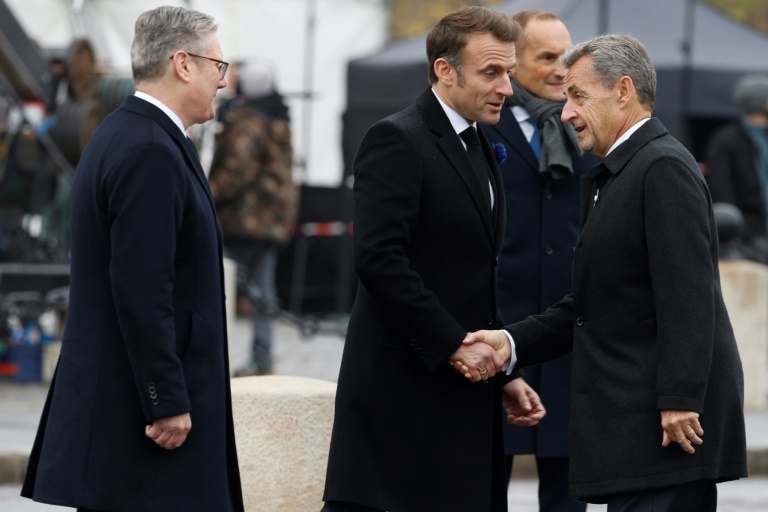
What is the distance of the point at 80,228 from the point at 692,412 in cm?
169

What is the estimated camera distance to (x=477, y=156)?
4637mm

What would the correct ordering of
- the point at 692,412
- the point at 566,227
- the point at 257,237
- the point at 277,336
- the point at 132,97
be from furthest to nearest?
the point at 277,336 → the point at 257,237 → the point at 566,227 → the point at 132,97 → the point at 692,412

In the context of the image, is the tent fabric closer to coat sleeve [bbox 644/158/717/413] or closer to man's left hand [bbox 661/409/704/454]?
coat sleeve [bbox 644/158/717/413]

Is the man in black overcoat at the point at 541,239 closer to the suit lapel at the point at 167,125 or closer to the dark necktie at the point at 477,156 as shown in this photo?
the dark necktie at the point at 477,156

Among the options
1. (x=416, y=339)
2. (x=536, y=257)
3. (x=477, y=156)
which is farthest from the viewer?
(x=536, y=257)

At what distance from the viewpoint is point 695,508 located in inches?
163

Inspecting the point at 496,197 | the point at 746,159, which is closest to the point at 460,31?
the point at 496,197

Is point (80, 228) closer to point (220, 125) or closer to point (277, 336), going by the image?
point (220, 125)

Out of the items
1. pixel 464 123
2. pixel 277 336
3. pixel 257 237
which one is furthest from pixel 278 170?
pixel 464 123

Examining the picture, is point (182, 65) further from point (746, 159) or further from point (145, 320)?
point (746, 159)

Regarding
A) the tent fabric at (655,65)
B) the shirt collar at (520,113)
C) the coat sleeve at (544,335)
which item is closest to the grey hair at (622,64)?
the coat sleeve at (544,335)

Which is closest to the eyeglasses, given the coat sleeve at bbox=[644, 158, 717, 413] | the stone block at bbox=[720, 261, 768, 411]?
the coat sleeve at bbox=[644, 158, 717, 413]

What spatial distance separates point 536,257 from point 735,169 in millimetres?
6914

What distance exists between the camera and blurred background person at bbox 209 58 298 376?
11070 millimetres
